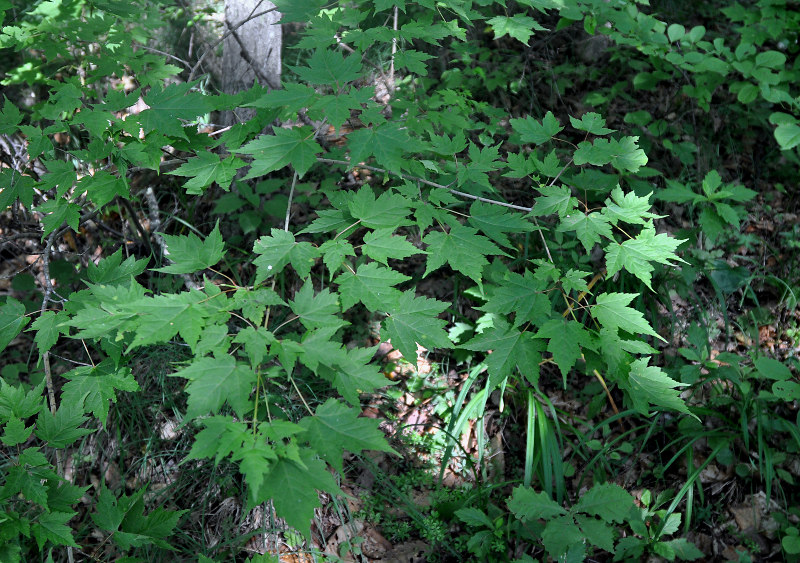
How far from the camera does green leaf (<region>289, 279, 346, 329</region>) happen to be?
1534 mm

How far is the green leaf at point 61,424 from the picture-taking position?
195 cm

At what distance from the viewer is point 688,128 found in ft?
13.0

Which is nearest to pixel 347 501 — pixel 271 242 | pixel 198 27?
pixel 271 242

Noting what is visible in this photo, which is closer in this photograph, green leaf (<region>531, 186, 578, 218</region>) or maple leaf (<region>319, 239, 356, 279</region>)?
maple leaf (<region>319, 239, 356, 279</region>)

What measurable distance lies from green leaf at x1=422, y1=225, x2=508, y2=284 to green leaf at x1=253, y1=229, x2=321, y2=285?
1.25 feet

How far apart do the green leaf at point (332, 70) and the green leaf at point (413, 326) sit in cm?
74

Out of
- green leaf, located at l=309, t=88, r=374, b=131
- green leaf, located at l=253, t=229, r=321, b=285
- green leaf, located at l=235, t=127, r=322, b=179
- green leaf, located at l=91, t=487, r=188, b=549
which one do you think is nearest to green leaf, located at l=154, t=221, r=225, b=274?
green leaf, located at l=253, t=229, r=321, b=285

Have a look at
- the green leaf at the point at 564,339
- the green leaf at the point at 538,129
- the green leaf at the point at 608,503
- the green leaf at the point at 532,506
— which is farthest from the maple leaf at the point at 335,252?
the green leaf at the point at 608,503

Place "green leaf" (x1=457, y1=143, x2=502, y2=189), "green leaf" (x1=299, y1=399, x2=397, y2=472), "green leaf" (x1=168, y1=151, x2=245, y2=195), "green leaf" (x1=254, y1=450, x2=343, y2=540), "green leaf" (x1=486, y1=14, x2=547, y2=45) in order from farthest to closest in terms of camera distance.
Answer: "green leaf" (x1=486, y1=14, x2=547, y2=45), "green leaf" (x1=457, y1=143, x2=502, y2=189), "green leaf" (x1=168, y1=151, x2=245, y2=195), "green leaf" (x1=299, y1=399, x2=397, y2=472), "green leaf" (x1=254, y1=450, x2=343, y2=540)

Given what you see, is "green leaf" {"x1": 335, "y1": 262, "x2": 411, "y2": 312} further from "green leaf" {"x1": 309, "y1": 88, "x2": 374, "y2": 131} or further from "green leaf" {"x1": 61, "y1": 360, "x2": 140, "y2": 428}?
"green leaf" {"x1": 61, "y1": 360, "x2": 140, "y2": 428}

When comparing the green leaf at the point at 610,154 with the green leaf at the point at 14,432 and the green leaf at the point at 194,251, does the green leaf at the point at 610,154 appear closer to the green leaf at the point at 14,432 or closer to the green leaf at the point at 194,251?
the green leaf at the point at 194,251

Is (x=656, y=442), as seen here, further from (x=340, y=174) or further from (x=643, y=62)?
(x=643, y=62)

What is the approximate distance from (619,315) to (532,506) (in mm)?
1125

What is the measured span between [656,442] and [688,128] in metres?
2.28
